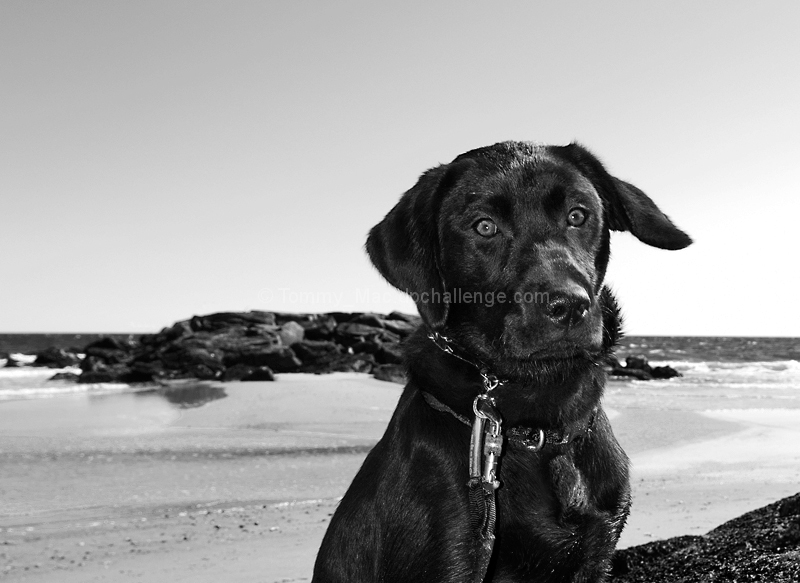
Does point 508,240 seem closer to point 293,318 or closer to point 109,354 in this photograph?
point 109,354

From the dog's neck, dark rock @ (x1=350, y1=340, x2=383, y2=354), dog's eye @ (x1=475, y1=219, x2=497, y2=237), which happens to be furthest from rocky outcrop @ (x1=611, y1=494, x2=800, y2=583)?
dark rock @ (x1=350, y1=340, x2=383, y2=354)

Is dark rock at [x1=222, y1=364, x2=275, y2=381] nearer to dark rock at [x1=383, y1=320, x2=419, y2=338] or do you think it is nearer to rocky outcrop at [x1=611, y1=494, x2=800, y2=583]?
dark rock at [x1=383, y1=320, x2=419, y2=338]

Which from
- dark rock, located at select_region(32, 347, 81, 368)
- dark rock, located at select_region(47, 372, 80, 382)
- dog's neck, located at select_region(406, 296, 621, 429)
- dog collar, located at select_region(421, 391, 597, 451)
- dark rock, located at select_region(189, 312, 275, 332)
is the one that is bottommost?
dark rock, located at select_region(32, 347, 81, 368)

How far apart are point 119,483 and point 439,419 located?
6.16 meters

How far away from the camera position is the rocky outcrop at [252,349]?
2164 centimetres

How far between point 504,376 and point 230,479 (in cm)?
582

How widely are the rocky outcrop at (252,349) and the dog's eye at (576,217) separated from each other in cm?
1683

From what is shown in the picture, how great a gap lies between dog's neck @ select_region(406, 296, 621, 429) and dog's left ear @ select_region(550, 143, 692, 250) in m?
0.60

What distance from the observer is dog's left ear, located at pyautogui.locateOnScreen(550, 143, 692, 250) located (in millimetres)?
2805

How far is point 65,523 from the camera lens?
596 cm

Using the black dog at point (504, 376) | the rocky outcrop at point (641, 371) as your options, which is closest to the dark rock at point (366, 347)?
the rocky outcrop at point (641, 371)

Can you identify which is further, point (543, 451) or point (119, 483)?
point (119, 483)

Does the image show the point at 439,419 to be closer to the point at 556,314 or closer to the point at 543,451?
the point at 543,451

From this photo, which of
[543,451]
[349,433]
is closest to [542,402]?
[543,451]
